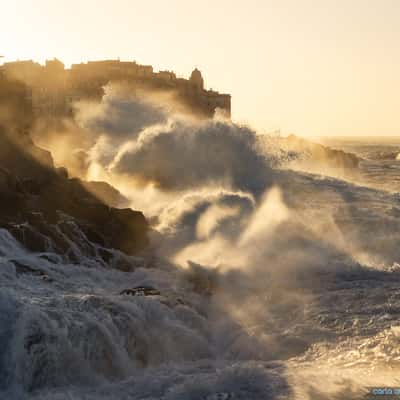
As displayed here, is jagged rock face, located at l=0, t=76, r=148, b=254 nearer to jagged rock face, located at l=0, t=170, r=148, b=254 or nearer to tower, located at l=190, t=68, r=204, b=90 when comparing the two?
jagged rock face, located at l=0, t=170, r=148, b=254

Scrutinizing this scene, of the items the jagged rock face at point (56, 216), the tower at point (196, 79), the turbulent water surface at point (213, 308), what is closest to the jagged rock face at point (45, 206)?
the jagged rock face at point (56, 216)

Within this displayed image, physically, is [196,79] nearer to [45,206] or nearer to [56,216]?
[45,206]

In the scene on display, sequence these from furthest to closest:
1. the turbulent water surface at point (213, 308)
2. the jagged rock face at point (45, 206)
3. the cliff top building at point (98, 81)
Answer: the cliff top building at point (98, 81) → the jagged rock face at point (45, 206) → the turbulent water surface at point (213, 308)

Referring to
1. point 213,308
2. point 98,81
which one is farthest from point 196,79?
point 213,308

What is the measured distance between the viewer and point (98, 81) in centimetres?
8106

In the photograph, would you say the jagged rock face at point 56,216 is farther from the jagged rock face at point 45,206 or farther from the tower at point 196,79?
the tower at point 196,79

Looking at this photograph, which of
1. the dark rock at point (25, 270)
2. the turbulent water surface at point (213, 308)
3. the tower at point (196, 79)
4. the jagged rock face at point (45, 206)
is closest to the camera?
the turbulent water surface at point (213, 308)

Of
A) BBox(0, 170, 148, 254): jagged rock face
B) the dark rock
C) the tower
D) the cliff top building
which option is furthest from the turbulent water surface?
the tower

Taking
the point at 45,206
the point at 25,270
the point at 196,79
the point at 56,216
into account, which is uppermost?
the point at 196,79

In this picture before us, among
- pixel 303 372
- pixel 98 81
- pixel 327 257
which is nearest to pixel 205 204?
pixel 327 257

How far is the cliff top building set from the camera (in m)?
70.8

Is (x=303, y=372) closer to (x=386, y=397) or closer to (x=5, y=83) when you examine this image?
(x=386, y=397)

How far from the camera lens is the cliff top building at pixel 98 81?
7075 cm

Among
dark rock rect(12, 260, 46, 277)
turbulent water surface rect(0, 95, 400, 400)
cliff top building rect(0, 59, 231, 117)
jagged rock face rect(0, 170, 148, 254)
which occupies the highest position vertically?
cliff top building rect(0, 59, 231, 117)
